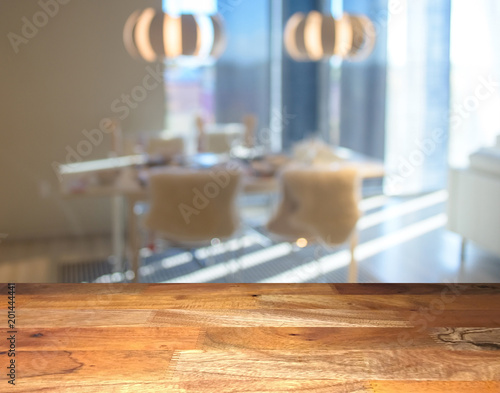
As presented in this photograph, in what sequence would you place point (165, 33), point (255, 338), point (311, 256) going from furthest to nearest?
point (311, 256), point (165, 33), point (255, 338)

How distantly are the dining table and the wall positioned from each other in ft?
0.23

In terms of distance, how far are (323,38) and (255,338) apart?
173 centimetres

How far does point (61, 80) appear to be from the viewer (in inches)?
110

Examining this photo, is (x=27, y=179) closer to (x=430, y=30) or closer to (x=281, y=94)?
(x=281, y=94)

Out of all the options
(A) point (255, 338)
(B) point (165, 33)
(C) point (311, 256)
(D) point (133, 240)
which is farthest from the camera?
(C) point (311, 256)

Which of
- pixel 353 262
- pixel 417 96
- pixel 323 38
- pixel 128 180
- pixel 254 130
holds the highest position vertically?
pixel 323 38

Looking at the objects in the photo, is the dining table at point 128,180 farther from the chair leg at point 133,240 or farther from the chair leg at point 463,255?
the chair leg at point 463,255

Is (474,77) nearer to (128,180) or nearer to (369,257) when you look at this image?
(369,257)

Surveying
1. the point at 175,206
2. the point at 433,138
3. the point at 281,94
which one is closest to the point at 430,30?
the point at 433,138

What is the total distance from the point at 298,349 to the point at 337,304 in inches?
14.3

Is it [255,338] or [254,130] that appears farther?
[254,130]

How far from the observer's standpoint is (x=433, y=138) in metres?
3.05

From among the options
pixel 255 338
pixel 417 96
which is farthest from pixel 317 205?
pixel 255 338

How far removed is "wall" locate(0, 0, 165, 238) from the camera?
9.02ft
